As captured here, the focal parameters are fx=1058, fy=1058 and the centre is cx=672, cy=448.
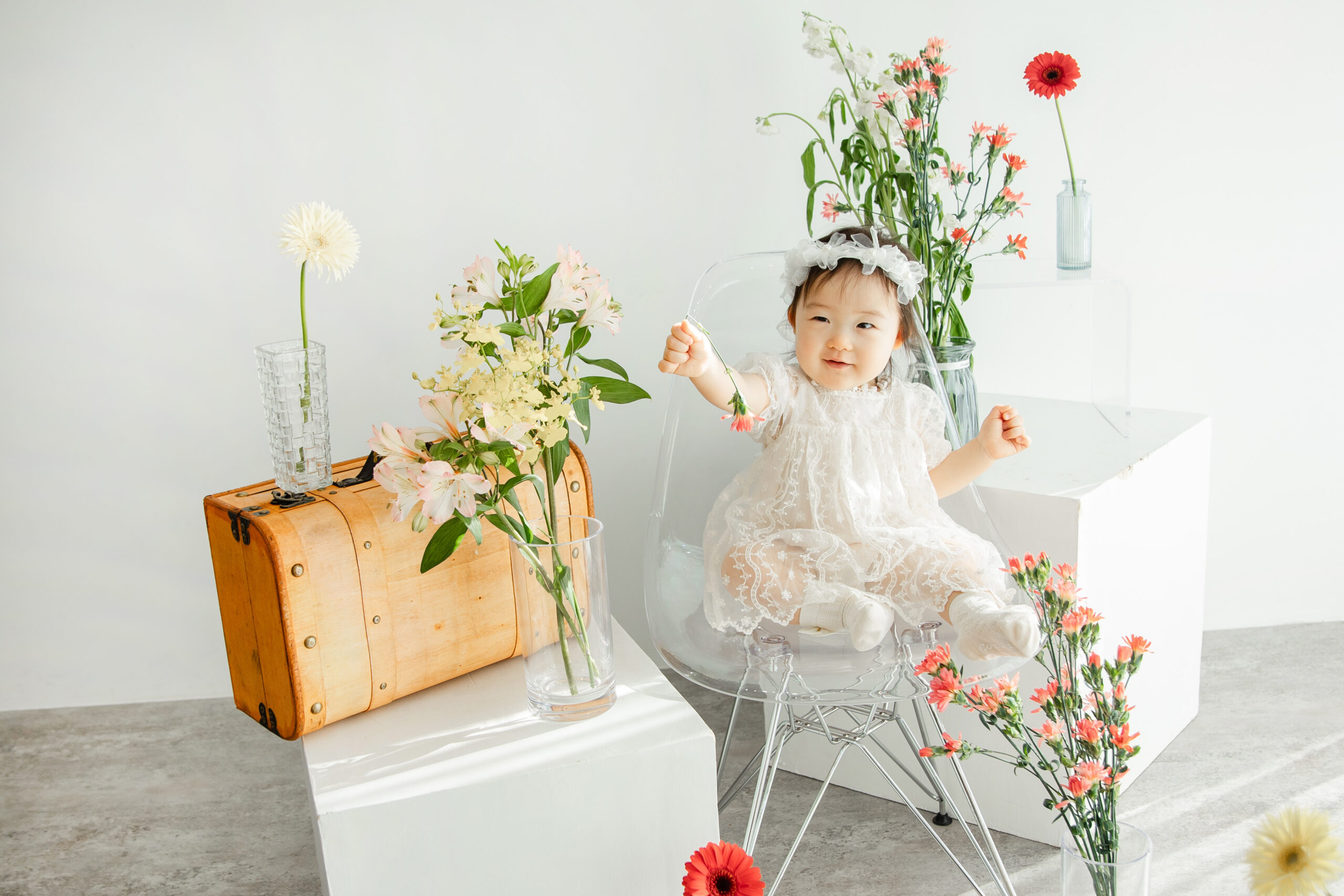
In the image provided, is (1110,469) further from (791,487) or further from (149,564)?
(149,564)

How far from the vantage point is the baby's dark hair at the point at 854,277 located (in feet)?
4.86

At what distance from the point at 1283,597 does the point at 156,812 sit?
2.38m

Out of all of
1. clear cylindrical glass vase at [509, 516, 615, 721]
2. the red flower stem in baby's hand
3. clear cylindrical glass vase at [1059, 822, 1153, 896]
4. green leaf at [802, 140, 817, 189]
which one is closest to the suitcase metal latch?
clear cylindrical glass vase at [509, 516, 615, 721]

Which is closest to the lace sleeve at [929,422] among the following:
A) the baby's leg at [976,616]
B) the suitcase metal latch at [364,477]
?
the baby's leg at [976,616]

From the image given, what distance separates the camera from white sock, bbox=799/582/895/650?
129 cm

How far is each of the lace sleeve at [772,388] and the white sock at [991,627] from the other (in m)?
0.37

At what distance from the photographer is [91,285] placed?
6.60 feet

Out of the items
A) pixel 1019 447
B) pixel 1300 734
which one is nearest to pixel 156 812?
pixel 1019 447

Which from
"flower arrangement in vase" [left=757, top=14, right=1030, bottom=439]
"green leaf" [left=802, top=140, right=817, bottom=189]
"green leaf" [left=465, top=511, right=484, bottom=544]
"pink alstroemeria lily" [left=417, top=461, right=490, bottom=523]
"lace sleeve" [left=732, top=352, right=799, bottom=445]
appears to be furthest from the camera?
"green leaf" [left=802, top=140, right=817, bottom=189]

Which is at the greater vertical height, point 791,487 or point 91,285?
point 91,285

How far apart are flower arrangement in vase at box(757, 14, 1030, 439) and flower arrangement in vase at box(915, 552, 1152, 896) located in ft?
2.06

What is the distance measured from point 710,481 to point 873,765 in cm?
62

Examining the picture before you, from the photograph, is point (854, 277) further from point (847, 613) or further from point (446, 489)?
point (446, 489)

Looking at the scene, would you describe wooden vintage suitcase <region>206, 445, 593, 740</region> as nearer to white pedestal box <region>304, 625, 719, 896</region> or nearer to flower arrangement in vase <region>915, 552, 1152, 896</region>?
white pedestal box <region>304, 625, 719, 896</region>
